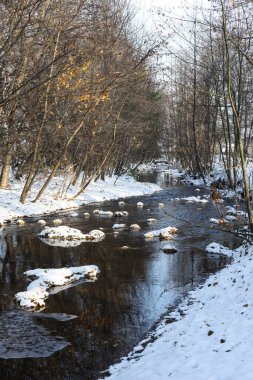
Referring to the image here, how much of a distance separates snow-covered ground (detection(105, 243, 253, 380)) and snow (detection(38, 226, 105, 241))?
634cm

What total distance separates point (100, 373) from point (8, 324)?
7.28 feet

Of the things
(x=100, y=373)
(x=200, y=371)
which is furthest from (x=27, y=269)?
(x=200, y=371)

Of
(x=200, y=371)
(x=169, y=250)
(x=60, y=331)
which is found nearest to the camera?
(x=200, y=371)

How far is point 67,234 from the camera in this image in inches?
551

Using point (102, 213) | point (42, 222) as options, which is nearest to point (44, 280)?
point (42, 222)

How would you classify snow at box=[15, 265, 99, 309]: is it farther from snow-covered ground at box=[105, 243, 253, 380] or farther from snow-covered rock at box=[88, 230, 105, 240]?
snow-covered rock at box=[88, 230, 105, 240]

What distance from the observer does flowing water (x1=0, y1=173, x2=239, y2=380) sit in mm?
6059

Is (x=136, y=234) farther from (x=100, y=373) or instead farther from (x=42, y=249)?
(x=100, y=373)

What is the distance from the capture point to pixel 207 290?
8.41m

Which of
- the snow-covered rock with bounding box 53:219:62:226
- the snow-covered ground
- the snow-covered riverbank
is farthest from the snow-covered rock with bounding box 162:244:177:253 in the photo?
the snow-covered riverbank

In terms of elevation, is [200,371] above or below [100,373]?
above

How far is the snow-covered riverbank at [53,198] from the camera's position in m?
18.3

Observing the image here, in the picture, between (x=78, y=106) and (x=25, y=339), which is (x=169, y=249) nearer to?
(x=25, y=339)

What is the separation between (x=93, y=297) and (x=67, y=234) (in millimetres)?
5640
